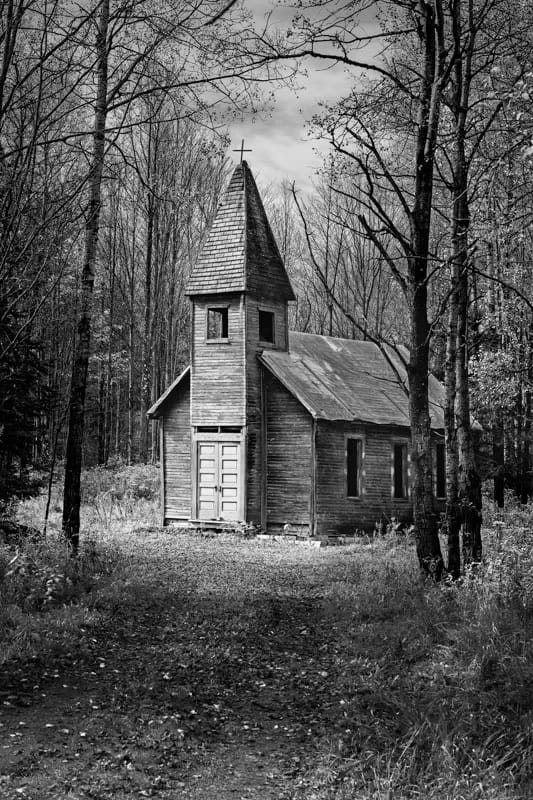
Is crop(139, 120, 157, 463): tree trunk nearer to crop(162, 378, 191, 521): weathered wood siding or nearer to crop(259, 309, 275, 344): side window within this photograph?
crop(162, 378, 191, 521): weathered wood siding

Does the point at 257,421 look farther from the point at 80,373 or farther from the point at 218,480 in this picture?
the point at 80,373

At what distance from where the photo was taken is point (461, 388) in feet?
41.6

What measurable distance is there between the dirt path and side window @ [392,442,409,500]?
1290cm

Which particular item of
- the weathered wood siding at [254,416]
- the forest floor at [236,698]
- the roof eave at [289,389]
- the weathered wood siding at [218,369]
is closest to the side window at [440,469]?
the roof eave at [289,389]

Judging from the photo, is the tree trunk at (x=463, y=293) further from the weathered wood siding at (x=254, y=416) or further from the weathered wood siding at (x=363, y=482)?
the weathered wood siding at (x=254, y=416)

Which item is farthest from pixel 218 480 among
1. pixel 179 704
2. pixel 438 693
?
pixel 438 693

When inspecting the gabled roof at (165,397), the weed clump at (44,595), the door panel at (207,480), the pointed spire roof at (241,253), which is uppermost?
the pointed spire roof at (241,253)

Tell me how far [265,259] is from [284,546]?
28.3 ft

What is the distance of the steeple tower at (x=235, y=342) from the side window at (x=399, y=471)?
15.9 feet

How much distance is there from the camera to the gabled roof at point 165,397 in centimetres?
2320

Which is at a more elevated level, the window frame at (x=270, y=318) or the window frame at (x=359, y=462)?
the window frame at (x=270, y=318)

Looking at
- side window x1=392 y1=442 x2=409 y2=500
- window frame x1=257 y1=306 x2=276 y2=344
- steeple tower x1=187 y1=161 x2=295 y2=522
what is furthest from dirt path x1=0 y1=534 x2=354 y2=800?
side window x1=392 y1=442 x2=409 y2=500

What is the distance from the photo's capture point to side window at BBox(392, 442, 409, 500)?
24.2 meters

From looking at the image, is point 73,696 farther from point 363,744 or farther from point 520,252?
point 520,252
